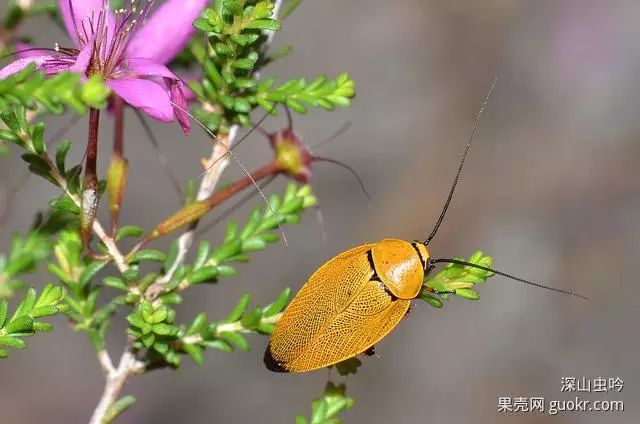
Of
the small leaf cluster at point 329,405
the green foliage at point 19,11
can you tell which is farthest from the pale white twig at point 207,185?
the green foliage at point 19,11

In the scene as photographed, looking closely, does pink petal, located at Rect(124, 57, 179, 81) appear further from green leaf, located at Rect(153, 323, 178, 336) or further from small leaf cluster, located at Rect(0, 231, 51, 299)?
small leaf cluster, located at Rect(0, 231, 51, 299)

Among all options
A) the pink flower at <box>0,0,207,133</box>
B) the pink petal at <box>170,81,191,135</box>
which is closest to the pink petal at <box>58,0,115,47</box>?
the pink flower at <box>0,0,207,133</box>

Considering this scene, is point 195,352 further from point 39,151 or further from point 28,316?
point 39,151

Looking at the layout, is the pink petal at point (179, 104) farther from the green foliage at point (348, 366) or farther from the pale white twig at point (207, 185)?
the green foliage at point (348, 366)

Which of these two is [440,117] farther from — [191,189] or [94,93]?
[94,93]

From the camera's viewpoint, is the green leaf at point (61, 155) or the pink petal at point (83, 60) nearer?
the pink petal at point (83, 60)
